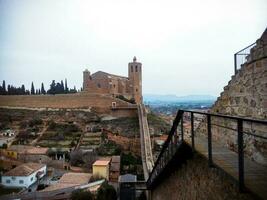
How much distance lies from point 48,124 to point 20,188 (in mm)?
15535

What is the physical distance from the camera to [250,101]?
3.79 metres

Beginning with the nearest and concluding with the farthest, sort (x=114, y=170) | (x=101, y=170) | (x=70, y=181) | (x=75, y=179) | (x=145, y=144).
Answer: (x=70, y=181) → (x=75, y=179) → (x=101, y=170) → (x=114, y=170) → (x=145, y=144)

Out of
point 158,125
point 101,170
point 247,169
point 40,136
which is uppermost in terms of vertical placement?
point 247,169

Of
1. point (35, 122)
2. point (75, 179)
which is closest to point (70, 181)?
point (75, 179)

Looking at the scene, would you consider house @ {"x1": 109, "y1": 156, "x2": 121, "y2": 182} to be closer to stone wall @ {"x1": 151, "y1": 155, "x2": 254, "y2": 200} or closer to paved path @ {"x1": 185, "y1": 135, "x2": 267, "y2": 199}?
stone wall @ {"x1": 151, "y1": 155, "x2": 254, "y2": 200}

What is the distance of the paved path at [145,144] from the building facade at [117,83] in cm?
737

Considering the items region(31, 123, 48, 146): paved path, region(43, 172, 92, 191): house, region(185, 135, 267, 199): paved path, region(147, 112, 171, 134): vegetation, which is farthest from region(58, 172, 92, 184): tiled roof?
region(185, 135, 267, 199): paved path

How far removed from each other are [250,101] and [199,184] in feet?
4.22

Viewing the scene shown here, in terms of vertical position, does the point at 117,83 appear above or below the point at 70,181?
above

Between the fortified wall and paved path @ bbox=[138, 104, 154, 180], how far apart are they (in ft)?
46.2

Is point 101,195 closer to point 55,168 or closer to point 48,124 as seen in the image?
point 55,168

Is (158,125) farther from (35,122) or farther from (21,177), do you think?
(21,177)

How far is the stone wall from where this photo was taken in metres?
2.64

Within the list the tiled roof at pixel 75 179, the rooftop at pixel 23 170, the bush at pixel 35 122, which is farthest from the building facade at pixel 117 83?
the tiled roof at pixel 75 179
